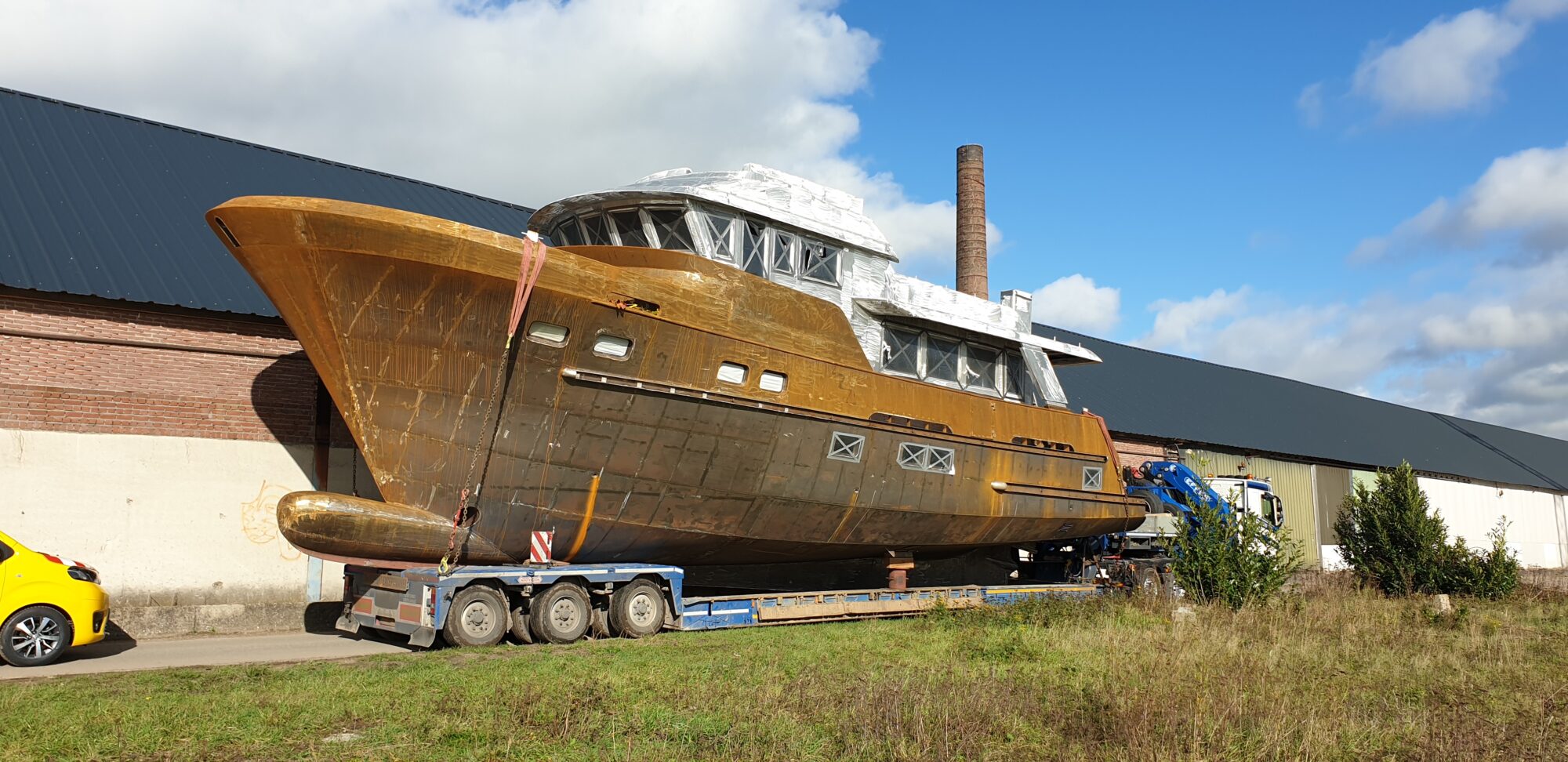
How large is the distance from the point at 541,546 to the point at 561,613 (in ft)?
2.93

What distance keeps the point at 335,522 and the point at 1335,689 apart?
10.3m

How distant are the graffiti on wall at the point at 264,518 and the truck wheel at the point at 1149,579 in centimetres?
1371

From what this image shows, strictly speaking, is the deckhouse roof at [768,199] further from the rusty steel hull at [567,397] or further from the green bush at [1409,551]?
the green bush at [1409,551]

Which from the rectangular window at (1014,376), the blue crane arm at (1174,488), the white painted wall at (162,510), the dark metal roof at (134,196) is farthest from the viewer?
the blue crane arm at (1174,488)

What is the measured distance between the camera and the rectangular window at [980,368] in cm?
1661

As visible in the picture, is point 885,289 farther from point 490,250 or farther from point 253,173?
point 253,173

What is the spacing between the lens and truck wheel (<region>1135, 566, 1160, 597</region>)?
57.4 feet

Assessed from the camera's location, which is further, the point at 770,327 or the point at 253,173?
the point at 253,173

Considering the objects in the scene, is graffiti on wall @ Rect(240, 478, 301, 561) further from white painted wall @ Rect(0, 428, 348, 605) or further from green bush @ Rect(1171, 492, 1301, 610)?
green bush @ Rect(1171, 492, 1301, 610)

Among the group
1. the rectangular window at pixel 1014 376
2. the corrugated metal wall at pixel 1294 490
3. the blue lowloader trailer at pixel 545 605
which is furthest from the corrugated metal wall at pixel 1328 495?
the blue lowloader trailer at pixel 545 605

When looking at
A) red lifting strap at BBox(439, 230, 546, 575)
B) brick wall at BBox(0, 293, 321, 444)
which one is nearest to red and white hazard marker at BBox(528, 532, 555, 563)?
red lifting strap at BBox(439, 230, 546, 575)

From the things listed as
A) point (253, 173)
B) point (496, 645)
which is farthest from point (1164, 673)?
point (253, 173)

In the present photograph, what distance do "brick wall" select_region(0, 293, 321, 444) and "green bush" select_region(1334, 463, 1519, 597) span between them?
22.2 meters

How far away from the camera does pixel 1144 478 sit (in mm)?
22016
